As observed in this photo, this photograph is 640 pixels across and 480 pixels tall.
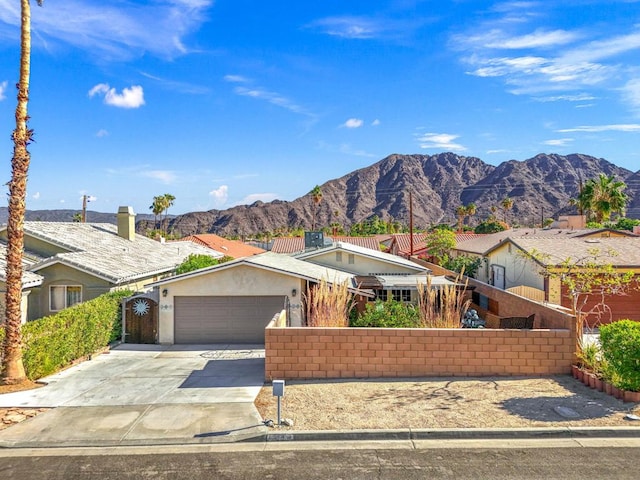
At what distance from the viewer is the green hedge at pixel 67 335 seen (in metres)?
12.9

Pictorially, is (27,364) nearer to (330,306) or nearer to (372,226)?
(330,306)

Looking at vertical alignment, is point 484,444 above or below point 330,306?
below

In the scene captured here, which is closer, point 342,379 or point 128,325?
point 342,379

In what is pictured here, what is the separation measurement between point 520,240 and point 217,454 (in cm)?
2094

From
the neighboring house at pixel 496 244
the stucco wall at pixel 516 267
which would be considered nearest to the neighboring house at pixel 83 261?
the stucco wall at pixel 516 267

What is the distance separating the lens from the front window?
20.0 m

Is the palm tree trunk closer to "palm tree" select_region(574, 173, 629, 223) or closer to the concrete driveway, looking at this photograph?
the concrete driveway

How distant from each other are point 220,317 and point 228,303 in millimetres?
617

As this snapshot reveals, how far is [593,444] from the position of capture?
851 cm

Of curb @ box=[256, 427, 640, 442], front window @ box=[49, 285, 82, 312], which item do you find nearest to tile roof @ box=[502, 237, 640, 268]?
curb @ box=[256, 427, 640, 442]

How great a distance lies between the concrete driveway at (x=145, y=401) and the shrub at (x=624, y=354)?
7638 millimetres

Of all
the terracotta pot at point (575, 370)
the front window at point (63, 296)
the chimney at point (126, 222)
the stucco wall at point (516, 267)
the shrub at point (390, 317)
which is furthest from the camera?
the chimney at point (126, 222)

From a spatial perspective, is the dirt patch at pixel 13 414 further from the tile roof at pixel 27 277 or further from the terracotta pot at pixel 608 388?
the terracotta pot at pixel 608 388

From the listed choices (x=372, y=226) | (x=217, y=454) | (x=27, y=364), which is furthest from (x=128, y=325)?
(x=372, y=226)
